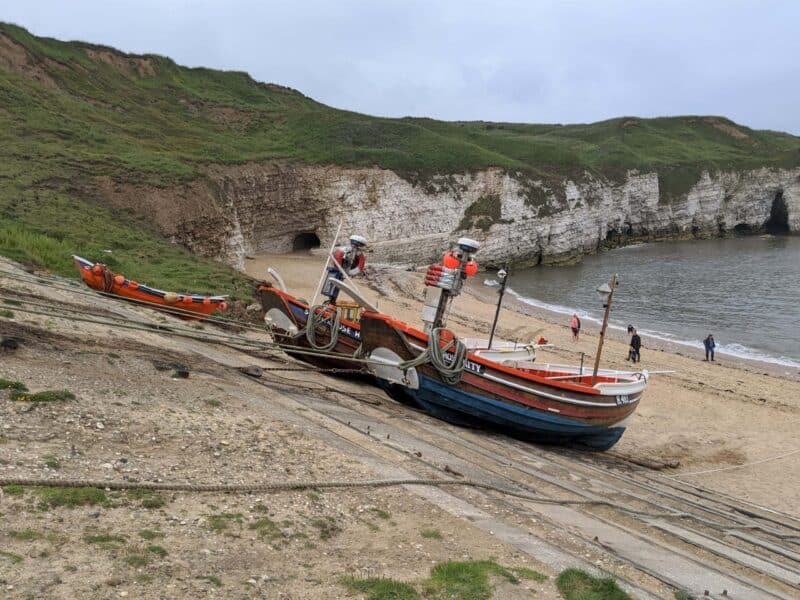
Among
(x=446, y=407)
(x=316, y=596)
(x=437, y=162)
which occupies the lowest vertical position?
(x=446, y=407)

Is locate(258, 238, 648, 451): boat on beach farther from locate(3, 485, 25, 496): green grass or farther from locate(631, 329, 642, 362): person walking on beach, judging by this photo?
locate(631, 329, 642, 362): person walking on beach

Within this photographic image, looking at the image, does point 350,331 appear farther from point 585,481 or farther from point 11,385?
point 11,385

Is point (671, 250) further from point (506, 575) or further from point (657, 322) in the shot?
point (506, 575)

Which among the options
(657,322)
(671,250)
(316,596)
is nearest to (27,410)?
(316,596)

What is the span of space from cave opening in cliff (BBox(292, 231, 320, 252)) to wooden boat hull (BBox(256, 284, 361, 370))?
36.5 m

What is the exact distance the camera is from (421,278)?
1896 inches

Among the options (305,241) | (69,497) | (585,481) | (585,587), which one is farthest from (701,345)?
(305,241)

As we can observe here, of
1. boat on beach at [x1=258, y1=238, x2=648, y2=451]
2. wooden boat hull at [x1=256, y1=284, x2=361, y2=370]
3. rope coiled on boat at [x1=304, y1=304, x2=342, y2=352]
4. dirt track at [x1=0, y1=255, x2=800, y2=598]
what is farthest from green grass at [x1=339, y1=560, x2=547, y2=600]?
rope coiled on boat at [x1=304, y1=304, x2=342, y2=352]

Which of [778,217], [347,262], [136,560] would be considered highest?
[778,217]

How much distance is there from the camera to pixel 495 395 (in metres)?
14.1

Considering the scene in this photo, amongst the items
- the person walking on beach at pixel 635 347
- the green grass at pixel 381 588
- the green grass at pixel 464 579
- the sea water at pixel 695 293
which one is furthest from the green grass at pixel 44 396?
the sea water at pixel 695 293

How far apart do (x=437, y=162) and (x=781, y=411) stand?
4427 centimetres

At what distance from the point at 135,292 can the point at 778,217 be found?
3821 inches

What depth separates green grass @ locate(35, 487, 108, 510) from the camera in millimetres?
5855
